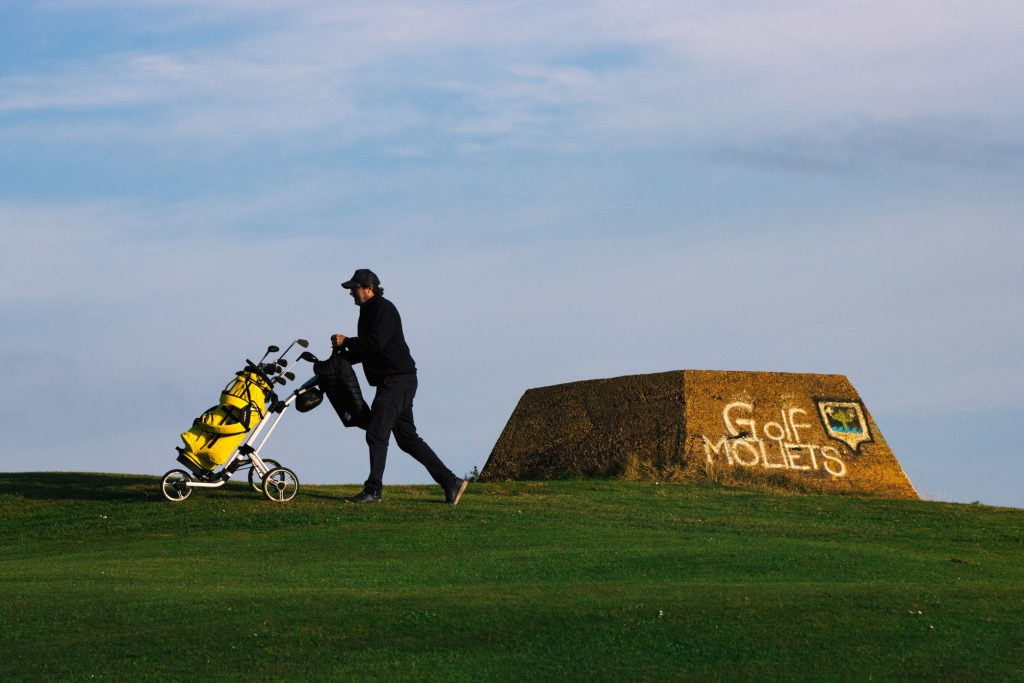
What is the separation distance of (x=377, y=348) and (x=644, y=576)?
17.1ft

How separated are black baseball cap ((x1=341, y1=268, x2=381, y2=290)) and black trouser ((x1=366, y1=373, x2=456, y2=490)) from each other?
3.88ft

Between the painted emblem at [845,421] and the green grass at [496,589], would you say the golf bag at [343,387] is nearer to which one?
the green grass at [496,589]

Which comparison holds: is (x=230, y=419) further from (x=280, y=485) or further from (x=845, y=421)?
(x=845, y=421)

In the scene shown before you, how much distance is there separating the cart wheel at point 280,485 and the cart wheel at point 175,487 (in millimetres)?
1003

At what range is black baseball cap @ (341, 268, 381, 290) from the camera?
17062 millimetres

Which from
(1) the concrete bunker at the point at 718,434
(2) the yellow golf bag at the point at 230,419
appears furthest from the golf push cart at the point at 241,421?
(1) the concrete bunker at the point at 718,434

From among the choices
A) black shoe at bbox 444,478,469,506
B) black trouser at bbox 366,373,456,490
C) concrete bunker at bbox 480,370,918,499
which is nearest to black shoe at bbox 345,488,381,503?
black trouser at bbox 366,373,456,490

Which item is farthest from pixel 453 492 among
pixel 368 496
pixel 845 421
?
pixel 845 421

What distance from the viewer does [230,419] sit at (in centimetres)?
1702

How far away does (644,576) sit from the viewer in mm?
12891

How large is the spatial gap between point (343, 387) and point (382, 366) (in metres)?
0.59

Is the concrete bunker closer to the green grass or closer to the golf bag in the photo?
the green grass

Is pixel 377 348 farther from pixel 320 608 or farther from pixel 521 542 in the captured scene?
pixel 320 608

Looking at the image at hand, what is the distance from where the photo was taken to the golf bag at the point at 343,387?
17062 mm
